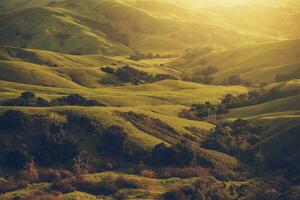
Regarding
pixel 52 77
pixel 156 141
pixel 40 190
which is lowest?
pixel 40 190

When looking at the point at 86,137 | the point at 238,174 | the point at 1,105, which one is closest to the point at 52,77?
the point at 1,105

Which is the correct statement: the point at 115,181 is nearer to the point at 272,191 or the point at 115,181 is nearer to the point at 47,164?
the point at 47,164

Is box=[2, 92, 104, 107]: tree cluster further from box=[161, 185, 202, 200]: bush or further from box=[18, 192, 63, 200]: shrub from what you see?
box=[161, 185, 202, 200]: bush

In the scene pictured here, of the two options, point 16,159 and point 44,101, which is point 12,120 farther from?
point 44,101

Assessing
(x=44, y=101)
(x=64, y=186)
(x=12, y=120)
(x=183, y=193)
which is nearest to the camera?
(x=64, y=186)

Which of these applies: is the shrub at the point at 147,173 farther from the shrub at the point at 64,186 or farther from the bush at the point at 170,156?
the shrub at the point at 64,186

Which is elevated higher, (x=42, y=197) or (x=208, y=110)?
(x=208, y=110)

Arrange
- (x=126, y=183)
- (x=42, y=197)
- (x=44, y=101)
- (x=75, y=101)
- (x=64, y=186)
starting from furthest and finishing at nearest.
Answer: (x=75, y=101) → (x=44, y=101) → (x=126, y=183) → (x=64, y=186) → (x=42, y=197)

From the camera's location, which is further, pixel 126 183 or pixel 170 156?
pixel 170 156

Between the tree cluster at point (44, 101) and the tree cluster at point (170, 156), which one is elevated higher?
the tree cluster at point (44, 101)

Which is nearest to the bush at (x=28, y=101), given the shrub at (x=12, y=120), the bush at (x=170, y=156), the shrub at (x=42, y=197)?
the shrub at (x=12, y=120)

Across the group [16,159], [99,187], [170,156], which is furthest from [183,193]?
[16,159]
